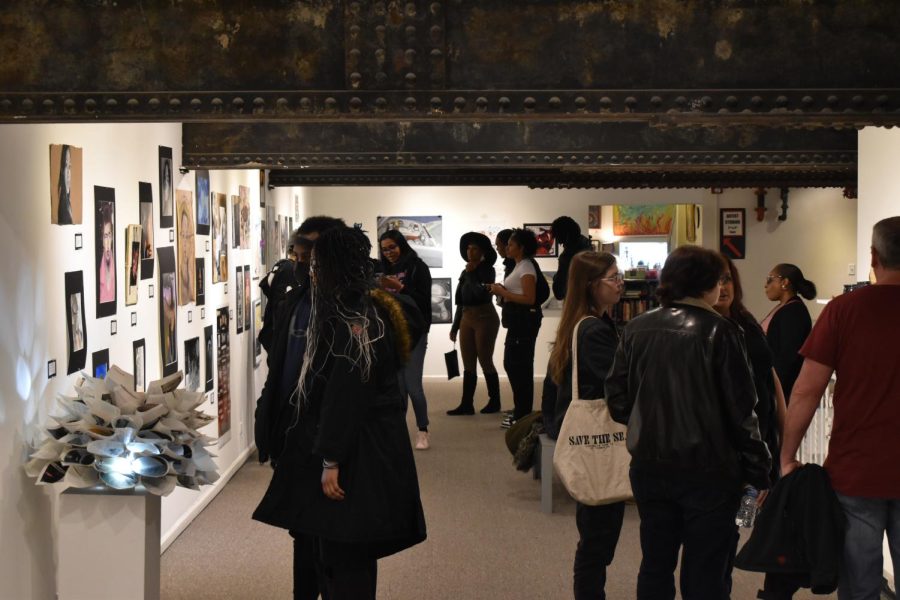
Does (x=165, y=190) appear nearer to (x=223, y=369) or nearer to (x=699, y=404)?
(x=223, y=369)

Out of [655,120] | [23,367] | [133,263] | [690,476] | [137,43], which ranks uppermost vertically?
[137,43]

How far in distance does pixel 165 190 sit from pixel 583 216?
840 cm

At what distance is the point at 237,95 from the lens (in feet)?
8.97

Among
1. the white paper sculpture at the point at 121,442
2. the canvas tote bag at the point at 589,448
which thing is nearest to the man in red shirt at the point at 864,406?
the canvas tote bag at the point at 589,448

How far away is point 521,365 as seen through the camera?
31.5 ft

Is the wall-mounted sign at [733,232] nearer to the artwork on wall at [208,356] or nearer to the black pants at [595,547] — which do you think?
the artwork on wall at [208,356]

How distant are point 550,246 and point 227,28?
1088 cm

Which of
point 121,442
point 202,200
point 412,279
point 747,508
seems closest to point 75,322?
point 121,442

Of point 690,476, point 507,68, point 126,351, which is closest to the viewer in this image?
point 507,68

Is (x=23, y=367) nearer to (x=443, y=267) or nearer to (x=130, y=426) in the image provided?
(x=130, y=426)

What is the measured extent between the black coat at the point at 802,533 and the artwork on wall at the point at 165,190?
11.7 ft

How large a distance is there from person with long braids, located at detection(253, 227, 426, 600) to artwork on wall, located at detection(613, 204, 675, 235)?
33.5 feet

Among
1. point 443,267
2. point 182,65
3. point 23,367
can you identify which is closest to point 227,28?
point 182,65

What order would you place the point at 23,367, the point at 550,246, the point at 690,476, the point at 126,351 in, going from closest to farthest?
the point at 690,476 → the point at 23,367 → the point at 126,351 → the point at 550,246
